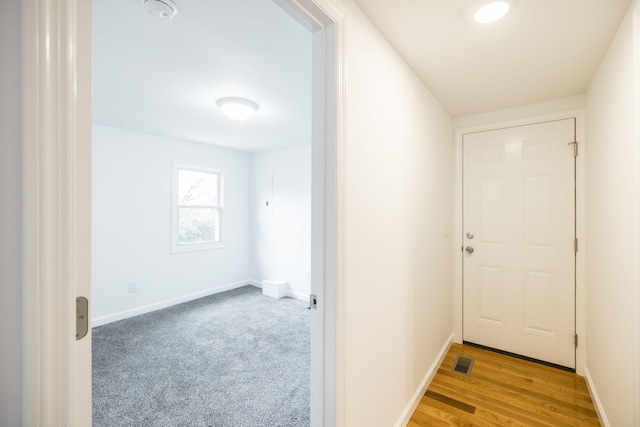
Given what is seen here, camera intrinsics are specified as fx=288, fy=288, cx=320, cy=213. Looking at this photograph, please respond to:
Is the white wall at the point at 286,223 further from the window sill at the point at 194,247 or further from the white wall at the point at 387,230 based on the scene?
the white wall at the point at 387,230

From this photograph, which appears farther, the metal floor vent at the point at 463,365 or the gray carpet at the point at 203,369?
the metal floor vent at the point at 463,365

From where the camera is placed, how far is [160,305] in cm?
393

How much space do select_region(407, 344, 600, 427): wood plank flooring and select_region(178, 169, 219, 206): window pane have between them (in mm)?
3869

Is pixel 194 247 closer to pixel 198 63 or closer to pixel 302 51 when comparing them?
pixel 198 63

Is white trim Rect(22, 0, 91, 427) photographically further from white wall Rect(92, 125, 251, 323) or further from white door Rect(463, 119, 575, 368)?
white wall Rect(92, 125, 251, 323)

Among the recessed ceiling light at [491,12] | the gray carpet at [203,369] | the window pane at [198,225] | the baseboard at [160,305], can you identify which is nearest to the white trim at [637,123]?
the recessed ceiling light at [491,12]

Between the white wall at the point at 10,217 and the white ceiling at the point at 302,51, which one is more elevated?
the white ceiling at the point at 302,51

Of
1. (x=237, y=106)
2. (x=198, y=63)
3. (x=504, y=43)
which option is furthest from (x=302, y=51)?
(x=504, y=43)

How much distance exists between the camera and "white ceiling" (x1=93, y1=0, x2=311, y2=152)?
1500 millimetres

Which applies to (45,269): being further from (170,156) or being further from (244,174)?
(244,174)

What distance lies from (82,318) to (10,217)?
0.80 feet

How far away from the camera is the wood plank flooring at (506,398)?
185 centimetres

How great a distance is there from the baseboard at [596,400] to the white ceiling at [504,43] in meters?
2.19

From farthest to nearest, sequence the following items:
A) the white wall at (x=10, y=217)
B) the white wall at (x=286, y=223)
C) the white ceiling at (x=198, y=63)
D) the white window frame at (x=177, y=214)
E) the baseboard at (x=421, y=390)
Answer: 1. the white wall at (x=286, y=223)
2. the white window frame at (x=177, y=214)
3. the baseboard at (x=421, y=390)
4. the white ceiling at (x=198, y=63)
5. the white wall at (x=10, y=217)
